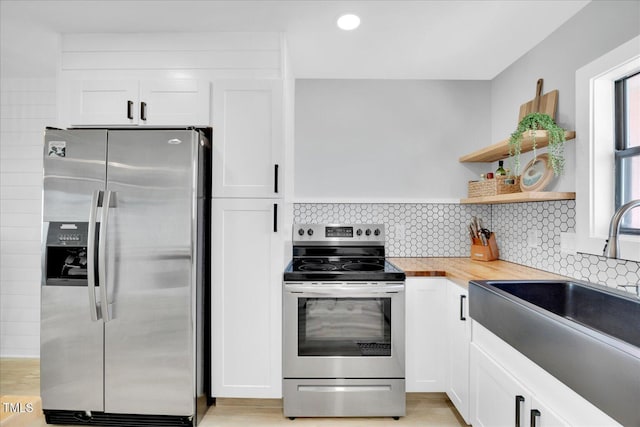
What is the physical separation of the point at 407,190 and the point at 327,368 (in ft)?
5.08

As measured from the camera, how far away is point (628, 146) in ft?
5.76

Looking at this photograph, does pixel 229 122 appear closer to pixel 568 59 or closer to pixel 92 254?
pixel 92 254

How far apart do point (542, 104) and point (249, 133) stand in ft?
6.10

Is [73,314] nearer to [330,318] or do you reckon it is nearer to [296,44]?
[330,318]

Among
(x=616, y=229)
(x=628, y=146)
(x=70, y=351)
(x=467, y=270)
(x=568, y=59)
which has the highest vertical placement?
(x=568, y=59)

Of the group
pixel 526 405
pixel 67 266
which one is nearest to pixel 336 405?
pixel 526 405

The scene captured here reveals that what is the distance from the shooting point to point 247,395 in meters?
2.21

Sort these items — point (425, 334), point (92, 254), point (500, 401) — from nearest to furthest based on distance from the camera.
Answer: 1. point (500, 401)
2. point (92, 254)
3. point (425, 334)

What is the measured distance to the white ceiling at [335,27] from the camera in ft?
6.48

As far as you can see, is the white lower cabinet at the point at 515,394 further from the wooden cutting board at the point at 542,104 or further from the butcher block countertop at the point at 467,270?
the wooden cutting board at the point at 542,104

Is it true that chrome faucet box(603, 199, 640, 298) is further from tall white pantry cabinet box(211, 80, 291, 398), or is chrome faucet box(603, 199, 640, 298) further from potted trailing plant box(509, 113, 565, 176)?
tall white pantry cabinet box(211, 80, 291, 398)

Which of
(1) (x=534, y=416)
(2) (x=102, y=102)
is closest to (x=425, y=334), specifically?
(1) (x=534, y=416)

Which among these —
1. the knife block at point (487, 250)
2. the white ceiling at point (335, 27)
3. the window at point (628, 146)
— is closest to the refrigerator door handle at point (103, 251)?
the white ceiling at point (335, 27)

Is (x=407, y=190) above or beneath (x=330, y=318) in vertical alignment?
above
